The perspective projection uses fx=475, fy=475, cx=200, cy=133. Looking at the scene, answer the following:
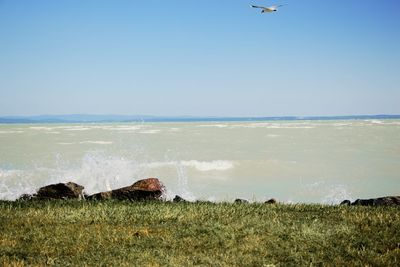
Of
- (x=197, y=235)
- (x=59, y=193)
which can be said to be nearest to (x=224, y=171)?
(x=59, y=193)

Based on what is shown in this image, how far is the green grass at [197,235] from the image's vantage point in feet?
36.6

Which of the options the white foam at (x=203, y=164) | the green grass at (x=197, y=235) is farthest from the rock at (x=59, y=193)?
the white foam at (x=203, y=164)

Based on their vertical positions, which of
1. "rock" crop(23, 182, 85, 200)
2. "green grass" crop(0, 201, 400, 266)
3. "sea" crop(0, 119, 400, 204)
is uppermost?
"green grass" crop(0, 201, 400, 266)

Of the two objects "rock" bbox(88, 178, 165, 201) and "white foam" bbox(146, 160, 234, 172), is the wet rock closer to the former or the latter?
"rock" bbox(88, 178, 165, 201)

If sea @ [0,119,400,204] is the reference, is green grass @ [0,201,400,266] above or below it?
above

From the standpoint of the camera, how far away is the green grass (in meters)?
11.1

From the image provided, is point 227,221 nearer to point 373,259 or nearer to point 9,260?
point 373,259

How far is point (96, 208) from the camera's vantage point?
1733cm

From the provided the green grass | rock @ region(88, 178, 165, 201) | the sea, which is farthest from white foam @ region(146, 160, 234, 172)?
the green grass

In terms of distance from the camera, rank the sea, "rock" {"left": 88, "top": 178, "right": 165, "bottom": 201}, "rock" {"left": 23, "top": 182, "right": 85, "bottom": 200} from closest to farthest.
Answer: "rock" {"left": 88, "top": 178, "right": 165, "bottom": 201}, "rock" {"left": 23, "top": 182, "right": 85, "bottom": 200}, the sea

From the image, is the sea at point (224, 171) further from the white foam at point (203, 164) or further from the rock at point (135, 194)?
the rock at point (135, 194)

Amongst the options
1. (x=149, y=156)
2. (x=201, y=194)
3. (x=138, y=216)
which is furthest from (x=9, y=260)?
(x=149, y=156)

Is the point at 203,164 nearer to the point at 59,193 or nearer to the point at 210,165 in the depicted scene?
the point at 210,165

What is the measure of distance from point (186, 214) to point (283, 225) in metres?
3.44
